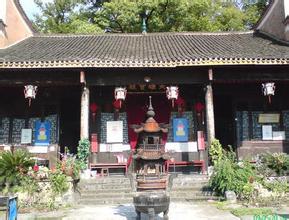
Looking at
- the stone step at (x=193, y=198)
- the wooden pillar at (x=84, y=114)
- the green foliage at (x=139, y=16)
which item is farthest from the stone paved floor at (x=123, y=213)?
the green foliage at (x=139, y=16)

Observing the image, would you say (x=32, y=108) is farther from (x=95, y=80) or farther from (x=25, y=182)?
(x=25, y=182)

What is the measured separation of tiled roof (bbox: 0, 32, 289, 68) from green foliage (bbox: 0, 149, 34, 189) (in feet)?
10.2

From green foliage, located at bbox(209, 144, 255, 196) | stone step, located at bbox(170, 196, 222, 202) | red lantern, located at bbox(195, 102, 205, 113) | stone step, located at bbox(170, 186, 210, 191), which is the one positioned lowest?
stone step, located at bbox(170, 196, 222, 202)

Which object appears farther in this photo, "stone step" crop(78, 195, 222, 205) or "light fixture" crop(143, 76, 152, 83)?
"light fixture" crop(143, 76, 152, 83)

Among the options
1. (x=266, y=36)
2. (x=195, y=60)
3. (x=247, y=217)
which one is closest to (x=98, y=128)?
(x=195, y=60)

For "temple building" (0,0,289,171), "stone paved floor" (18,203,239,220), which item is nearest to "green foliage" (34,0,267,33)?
"temple building" (0,0,289,171)

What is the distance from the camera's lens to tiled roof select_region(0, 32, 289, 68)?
11398 mm

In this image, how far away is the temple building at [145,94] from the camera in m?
11.8

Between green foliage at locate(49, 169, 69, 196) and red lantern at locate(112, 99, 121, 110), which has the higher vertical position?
red lantern at locate(112, 99, 121, 110)

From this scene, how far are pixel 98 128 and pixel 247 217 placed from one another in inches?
287

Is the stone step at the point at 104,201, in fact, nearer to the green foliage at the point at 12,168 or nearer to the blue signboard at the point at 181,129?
the green foliage at the point at 12,168

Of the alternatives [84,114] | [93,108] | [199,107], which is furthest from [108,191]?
[199,107]

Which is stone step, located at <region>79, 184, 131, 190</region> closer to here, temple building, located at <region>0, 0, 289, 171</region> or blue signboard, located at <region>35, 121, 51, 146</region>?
temple building, located at <region>0, 0, 289, 171</region>

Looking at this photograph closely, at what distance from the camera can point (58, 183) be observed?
9.38 metres
